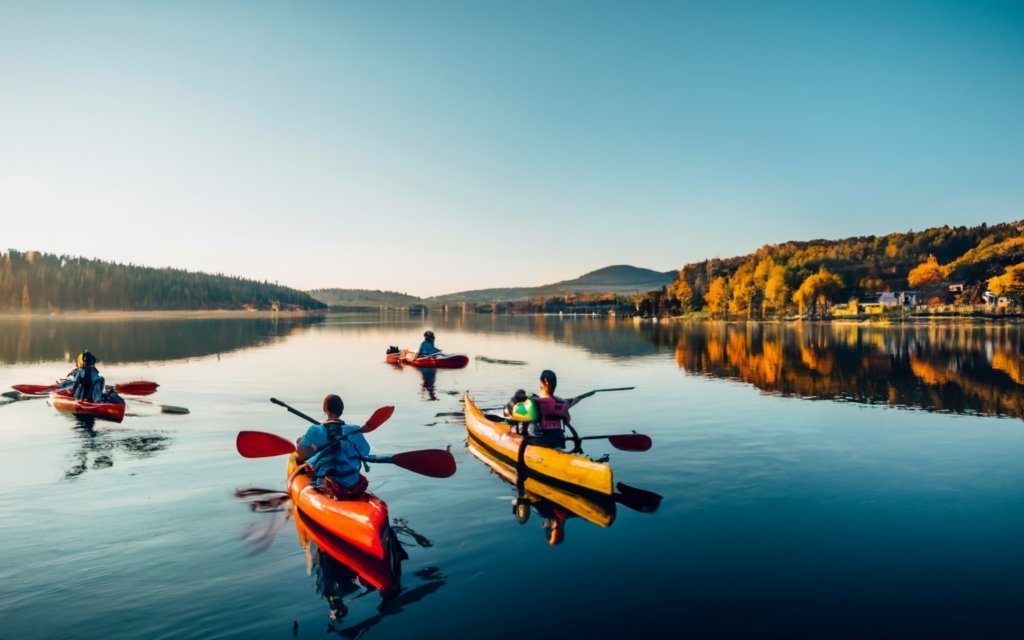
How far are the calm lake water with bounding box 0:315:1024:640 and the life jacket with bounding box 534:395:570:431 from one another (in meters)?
2.05

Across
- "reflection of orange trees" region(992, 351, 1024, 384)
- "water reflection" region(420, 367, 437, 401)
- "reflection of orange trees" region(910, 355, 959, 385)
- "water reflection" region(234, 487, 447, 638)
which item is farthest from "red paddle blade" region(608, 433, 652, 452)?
"reflection of orange trees" region(992, 351, 1024, 384)

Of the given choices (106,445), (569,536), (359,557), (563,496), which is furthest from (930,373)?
(106,445)

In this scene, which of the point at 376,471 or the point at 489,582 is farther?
the point at 376,471

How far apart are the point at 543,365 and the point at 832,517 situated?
3901 centimetres

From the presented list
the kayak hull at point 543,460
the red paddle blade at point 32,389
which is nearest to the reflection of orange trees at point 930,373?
the kayak hull at point 543,460

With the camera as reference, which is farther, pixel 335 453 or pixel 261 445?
pixel 261 445

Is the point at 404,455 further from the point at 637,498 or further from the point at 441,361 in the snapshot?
the point at 441,361

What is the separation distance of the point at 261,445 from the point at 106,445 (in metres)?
10.9

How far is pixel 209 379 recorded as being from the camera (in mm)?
41562

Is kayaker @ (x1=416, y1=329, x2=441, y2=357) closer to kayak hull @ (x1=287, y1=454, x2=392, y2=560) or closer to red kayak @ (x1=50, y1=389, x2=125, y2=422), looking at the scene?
red kayak @ (x1=50, y1=389, x2=125, y2=422)

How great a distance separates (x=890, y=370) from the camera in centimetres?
4550

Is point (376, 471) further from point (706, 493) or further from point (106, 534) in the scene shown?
point (706, 493)

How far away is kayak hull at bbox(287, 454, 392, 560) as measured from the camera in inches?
A: 420

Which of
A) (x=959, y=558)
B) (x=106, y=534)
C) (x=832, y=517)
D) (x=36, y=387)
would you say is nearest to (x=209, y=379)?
(x=36, y=387)
